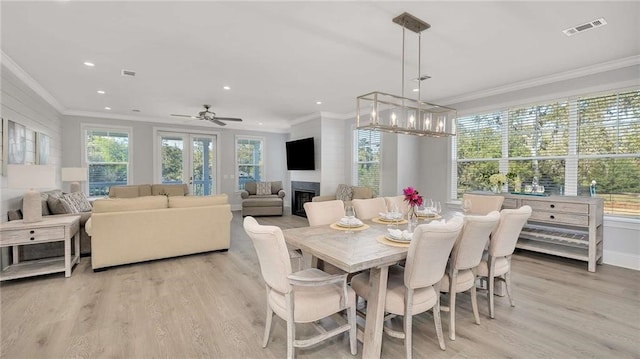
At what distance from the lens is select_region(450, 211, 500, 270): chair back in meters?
2.12

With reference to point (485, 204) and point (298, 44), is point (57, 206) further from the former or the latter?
point (485, 204)

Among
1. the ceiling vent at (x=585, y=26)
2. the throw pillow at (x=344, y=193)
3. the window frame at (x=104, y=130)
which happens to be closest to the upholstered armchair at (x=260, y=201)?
the throw pillow at (x=344, y=193)

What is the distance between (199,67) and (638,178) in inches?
233

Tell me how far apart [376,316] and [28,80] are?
5.85 m

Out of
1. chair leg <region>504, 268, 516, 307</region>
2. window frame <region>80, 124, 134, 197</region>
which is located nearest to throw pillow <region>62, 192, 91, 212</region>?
window frame <region>80, 124, 134, 197</region>

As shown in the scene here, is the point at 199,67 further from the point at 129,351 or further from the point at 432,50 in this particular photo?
the point at 129,351

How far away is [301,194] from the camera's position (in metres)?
8.09

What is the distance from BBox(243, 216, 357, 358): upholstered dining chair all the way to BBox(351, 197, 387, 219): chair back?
1342mm

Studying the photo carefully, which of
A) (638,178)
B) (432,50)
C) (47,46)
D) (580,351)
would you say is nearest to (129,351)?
(580,351)

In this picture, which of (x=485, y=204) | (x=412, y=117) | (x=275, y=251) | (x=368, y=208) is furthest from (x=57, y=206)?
(x=485, y=204)

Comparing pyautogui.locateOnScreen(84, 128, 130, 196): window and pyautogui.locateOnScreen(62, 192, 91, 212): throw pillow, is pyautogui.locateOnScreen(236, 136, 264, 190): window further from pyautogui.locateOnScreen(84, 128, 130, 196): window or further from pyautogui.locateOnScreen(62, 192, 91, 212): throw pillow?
pyautogui.locateOnScreen(62, 192, 91, 212): throw pillow

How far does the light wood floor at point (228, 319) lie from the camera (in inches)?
81.5

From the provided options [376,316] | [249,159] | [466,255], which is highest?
[249,159]

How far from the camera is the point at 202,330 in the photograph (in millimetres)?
2328
